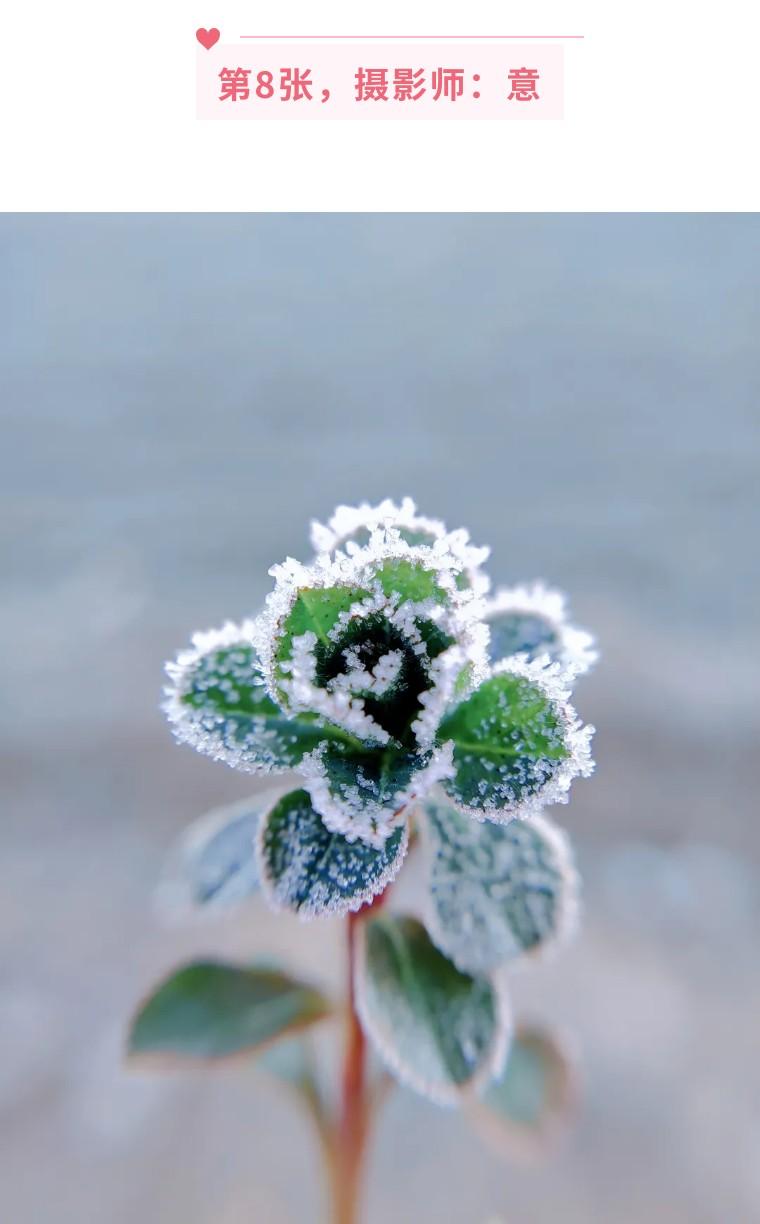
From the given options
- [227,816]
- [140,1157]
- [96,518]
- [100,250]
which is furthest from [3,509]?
[227,816]

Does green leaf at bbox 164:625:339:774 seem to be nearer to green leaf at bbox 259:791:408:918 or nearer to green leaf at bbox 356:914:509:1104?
green leaf at bbox 259:791:408:918

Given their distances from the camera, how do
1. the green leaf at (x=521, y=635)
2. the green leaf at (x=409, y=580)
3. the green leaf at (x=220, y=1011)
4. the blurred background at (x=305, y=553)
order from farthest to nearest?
the blurred background at (x=305, y=553)
the green leaf at (x=220, y=1011)
the green leaf at (x=521, y=635)
the green leaf at (x=409, y=580)

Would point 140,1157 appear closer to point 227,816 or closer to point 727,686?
point 227,816

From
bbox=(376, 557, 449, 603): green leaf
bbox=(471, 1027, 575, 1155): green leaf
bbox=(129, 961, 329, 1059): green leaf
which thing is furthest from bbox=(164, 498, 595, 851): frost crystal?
bbox=(471, 1027, 575, 1155): green leaf

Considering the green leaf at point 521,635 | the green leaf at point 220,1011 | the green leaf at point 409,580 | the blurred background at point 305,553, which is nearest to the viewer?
the green leaf at point 409,580

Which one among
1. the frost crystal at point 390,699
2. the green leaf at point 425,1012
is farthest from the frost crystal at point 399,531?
the green leaf at point 425,1012
